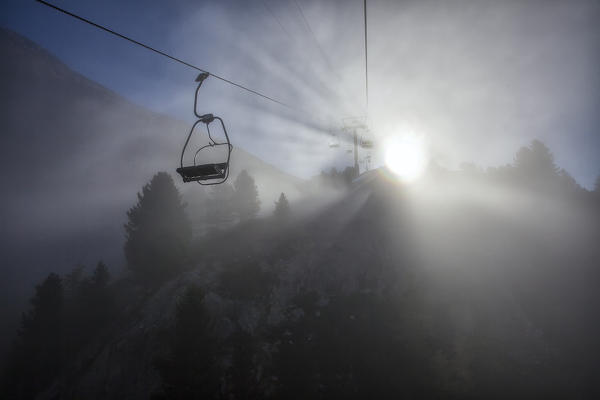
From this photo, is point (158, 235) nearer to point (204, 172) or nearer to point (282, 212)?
point (282, 212)

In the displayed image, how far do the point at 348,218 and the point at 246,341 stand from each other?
28.2 m

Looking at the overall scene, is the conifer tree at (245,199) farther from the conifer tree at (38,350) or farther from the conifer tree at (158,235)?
the conifer tree at (38,350)

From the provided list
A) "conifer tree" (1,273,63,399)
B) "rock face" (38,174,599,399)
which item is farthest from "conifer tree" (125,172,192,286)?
"conifer tree" (1,273,63,399)

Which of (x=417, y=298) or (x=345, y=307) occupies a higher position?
(x=417, y=298)

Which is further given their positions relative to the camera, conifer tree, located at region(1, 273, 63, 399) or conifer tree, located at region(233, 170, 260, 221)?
conifer tree, located at region(233, 170, 260, 221)

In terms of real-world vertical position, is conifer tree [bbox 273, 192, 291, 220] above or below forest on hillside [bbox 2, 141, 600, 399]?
above

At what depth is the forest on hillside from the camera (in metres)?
21.7

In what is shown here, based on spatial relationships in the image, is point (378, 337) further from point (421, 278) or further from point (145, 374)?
point (145, 374)

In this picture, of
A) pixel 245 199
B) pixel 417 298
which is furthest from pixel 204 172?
pixel 245 199

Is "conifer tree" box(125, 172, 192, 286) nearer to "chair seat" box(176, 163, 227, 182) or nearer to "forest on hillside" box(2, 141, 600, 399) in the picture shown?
"forest on hillside" box(2, 141, 600, 399)

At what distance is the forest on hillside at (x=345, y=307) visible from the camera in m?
21.7

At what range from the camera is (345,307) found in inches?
1160

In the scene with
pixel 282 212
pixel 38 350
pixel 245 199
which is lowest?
pixel 38 350

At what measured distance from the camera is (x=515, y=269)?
33.4 metres
